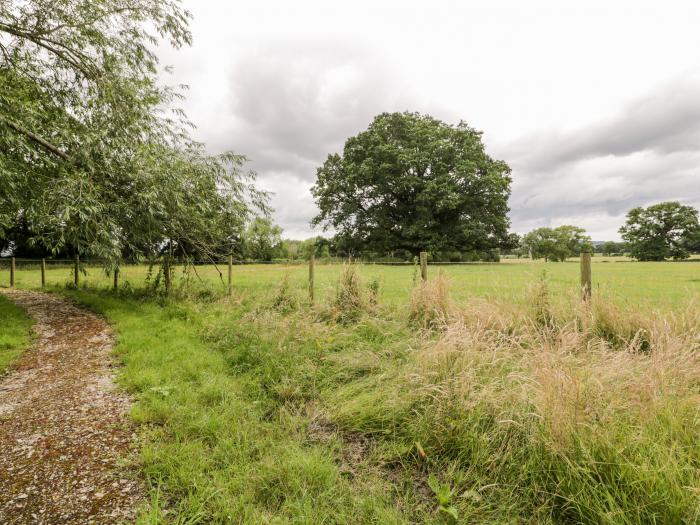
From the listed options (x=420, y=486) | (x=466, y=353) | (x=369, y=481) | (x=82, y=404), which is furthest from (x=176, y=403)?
(x=466, y=353)

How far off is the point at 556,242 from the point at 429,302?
312 ft

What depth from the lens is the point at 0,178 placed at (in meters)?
6.12

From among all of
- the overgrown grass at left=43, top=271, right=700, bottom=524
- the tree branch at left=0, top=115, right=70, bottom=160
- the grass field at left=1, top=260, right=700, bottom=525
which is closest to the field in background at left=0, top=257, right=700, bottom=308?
the grass field at left=1, top=260, right=700, bottom=525

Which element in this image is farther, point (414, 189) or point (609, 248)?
point (609, 248)

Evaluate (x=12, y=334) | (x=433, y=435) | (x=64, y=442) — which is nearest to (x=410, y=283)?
(x=433, y=435)

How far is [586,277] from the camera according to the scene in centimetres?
535

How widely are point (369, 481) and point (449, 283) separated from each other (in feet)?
14.0

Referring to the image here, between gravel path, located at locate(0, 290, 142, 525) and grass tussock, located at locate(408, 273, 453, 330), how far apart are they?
4356 mm

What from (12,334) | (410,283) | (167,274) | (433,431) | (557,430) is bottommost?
(433,431)

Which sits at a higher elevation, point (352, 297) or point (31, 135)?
point (31, 135)

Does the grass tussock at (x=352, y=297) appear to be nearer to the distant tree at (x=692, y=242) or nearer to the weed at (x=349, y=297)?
the weed at (x=349, y=297)

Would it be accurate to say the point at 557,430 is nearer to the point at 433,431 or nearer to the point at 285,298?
the point at 433,431

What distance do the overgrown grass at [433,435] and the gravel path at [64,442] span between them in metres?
0.26

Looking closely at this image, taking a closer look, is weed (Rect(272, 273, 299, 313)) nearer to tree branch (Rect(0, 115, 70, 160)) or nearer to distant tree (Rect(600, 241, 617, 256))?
tree branch (Rect(0, 115, 70, 160))
